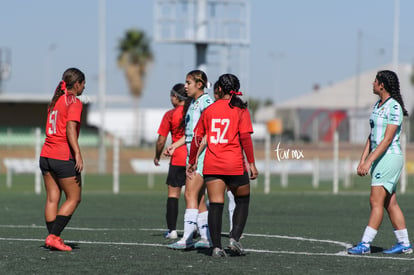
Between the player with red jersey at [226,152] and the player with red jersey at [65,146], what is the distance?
144cm

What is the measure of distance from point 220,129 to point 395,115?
1919mm

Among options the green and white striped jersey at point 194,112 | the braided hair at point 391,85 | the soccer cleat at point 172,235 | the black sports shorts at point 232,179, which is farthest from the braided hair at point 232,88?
the soccer cleat at point 172,235

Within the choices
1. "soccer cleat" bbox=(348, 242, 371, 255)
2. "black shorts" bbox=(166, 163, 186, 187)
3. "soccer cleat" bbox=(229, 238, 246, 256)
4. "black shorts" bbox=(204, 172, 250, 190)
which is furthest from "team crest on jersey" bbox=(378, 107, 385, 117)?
"black shorts" bbox=(166, 163, 186, 187)

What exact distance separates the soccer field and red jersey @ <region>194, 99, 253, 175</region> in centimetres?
96

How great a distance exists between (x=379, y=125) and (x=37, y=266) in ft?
13.0

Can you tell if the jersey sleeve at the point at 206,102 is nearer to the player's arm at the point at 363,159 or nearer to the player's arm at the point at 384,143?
the player's arm at the point at 363,159

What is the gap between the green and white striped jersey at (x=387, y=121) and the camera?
10.6 metres

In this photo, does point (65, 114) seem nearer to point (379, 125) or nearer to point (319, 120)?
point (379, 125)

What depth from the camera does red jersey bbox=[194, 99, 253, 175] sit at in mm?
10266

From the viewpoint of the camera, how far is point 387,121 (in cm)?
1055

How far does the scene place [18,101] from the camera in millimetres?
63938

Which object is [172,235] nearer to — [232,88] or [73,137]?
[73,137]

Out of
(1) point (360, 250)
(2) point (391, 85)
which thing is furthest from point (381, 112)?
(1) point (360, 250)

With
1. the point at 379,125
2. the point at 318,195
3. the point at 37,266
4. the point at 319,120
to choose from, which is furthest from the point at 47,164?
the point at 319,120
